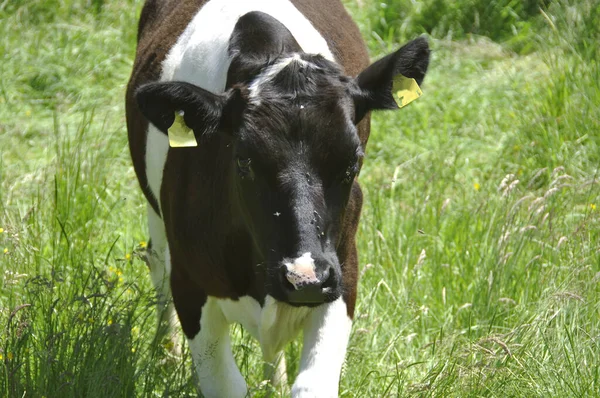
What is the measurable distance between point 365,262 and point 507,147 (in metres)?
1.85

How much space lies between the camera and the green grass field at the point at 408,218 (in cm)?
398

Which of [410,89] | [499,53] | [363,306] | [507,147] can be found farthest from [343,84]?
[499,53]

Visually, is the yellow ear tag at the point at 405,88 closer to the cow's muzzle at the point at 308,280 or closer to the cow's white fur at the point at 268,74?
the cow's white fur at the point at 268,74

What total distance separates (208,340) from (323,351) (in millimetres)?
555

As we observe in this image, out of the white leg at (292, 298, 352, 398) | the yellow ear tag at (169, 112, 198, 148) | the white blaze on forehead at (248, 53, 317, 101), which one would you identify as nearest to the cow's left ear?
the white blaze on forehead at (248, 53, 317, 101)

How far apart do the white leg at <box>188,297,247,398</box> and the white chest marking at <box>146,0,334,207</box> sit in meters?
0.72

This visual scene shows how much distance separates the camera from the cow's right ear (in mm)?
3652

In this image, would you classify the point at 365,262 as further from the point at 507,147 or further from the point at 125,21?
the point at 125,21

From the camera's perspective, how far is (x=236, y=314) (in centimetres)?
417

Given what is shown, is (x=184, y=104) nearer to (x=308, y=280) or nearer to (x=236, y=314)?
(x=308, y=280)

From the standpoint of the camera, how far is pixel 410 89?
13.0 ft

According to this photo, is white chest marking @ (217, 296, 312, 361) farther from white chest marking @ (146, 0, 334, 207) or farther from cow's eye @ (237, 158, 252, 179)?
white chest marking @ (146, 0, 334, 207)

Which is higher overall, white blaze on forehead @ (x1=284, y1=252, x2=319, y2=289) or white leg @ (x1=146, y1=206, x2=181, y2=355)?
white blaze on forehead @ (x1=284, y1=252, x2=319, y2=289)

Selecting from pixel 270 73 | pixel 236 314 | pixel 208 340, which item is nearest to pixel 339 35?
pixel 270 73
